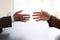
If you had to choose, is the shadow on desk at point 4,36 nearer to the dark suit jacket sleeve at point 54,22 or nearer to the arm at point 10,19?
the arm at point 10,19

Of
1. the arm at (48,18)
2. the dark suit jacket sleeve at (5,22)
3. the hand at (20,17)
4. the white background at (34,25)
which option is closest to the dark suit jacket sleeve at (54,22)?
the arm at (48,18)

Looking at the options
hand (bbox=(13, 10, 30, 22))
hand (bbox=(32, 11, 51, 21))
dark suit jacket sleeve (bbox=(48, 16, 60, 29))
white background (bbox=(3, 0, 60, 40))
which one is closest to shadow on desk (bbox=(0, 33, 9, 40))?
white background (bbox=(3, 0, 60, 40))

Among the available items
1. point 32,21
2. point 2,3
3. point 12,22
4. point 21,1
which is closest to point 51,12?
point 32,21

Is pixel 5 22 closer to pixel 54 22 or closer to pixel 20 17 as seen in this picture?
pixel 20 17

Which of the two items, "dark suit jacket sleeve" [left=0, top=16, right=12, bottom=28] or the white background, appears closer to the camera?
"dark suit jacket sleeve" [left=0, top=16, right=12, bottom=28]

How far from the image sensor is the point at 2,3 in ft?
5.55

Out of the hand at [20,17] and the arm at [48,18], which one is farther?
the hand at [20,17]

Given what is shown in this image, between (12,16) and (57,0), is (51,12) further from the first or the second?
(12,16)

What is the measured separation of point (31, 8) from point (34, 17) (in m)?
0.13

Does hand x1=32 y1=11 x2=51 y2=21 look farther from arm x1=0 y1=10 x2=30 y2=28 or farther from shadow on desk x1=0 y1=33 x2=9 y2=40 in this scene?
shadow on desk x1=0 y1=33 x2=9 y2=40

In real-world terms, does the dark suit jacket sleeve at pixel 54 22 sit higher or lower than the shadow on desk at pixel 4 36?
higher

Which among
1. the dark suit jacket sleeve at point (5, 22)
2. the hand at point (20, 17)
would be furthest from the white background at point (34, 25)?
the dark suit jacket sleeve at point (5, 22)

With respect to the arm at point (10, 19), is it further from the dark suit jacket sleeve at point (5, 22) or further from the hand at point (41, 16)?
the hand at point (41, 16)

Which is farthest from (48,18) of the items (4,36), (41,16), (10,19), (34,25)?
(4,36)
